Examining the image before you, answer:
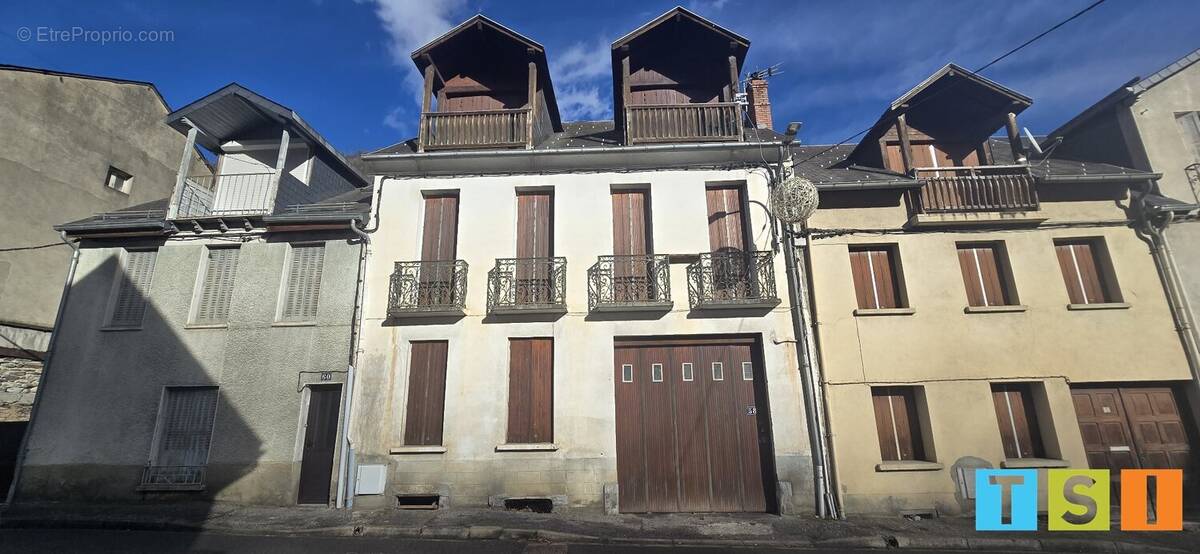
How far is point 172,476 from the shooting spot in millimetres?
9734

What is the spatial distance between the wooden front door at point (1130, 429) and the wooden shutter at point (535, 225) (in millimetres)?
10921

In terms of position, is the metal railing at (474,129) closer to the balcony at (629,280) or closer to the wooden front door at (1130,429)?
the balcony at (629,280)

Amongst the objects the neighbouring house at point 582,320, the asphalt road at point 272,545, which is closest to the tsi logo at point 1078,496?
the neighbouring house at point 582,320

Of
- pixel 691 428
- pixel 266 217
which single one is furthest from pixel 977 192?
pixel 266 217

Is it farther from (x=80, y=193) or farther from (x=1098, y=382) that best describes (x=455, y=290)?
(x=80, y=193)

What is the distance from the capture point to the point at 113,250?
440 inches

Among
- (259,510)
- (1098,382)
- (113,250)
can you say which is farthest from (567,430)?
(113,250)

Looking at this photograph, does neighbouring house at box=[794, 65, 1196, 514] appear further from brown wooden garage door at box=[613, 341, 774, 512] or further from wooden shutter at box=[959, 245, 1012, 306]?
brown wooden garage door at box=[613, 341, 774, 512]

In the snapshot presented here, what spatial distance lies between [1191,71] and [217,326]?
75.9 ft

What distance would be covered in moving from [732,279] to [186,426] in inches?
463

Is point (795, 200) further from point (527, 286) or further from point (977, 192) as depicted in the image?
point (527, 286)

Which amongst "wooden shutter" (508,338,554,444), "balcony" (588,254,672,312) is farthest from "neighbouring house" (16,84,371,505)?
"balcony" (588,254,672,312)

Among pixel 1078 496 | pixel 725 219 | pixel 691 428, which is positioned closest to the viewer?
pixel 1078 496

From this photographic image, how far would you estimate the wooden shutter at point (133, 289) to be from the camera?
1074cm
